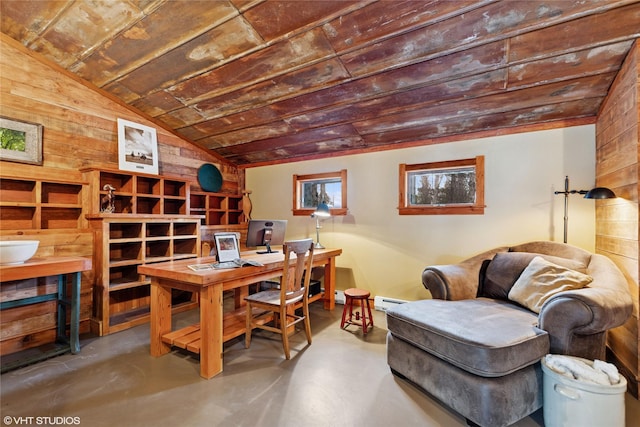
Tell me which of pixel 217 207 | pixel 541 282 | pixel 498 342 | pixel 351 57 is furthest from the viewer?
pixel 217 207

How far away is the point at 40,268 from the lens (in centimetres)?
220

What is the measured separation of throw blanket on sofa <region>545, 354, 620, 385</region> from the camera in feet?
4.74

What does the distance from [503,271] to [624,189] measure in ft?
3.32

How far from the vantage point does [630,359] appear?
192 centimetres

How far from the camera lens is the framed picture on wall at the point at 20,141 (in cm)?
247

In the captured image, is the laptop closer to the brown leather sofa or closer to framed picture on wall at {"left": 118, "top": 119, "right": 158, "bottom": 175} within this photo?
the brown leather sofa

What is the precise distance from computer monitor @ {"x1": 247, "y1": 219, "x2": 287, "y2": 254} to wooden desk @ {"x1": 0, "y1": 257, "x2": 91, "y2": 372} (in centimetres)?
143

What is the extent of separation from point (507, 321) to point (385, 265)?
5.81ft

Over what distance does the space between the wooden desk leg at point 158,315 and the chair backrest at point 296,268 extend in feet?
3.34

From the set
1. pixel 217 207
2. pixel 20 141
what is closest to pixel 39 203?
pixel 20 141

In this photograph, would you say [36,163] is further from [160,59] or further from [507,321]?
[507,321]

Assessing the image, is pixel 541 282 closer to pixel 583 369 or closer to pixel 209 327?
pixel 583 369

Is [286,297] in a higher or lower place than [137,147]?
lower

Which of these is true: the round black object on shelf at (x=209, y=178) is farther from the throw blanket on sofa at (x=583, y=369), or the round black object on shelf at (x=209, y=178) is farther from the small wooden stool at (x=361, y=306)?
the throw blanket on sofa at (x=583, y=369)
